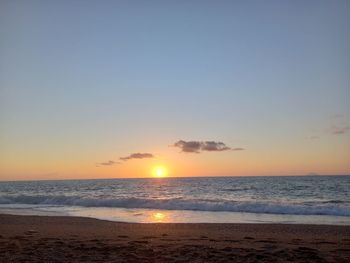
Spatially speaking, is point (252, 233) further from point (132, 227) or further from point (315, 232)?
point (132, 227)

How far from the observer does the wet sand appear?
957 cm

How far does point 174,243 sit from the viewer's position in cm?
1164

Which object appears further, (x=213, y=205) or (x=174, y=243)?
(x=213, y=205)

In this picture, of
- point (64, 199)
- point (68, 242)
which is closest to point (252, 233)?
point (68, 242)

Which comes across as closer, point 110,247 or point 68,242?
point 110,247

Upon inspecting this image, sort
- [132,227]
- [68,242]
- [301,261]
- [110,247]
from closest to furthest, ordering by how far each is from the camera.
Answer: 1. [301,261]
2. [110,247]
3. [68,242]
4. [132,227]

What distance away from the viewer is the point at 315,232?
47.6 ft

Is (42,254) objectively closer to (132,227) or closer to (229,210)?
(132,227)

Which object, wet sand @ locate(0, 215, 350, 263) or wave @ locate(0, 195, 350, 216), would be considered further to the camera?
wave @ locate(0, 195, 350, 216)

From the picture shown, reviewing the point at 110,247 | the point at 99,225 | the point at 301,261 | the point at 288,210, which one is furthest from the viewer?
the point at 288,210

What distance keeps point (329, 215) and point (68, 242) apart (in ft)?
49.9

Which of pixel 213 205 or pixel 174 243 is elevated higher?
pixel 213 205

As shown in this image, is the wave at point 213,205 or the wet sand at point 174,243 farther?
the wave at point 213,205

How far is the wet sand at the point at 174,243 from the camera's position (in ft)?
31.4
